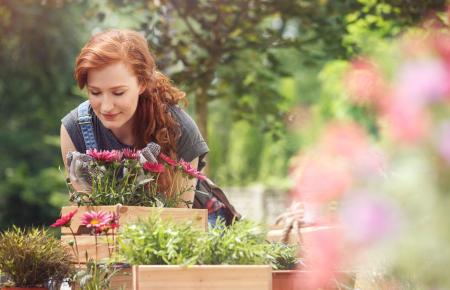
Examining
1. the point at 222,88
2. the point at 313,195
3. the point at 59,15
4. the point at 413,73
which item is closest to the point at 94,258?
the point at 313,195

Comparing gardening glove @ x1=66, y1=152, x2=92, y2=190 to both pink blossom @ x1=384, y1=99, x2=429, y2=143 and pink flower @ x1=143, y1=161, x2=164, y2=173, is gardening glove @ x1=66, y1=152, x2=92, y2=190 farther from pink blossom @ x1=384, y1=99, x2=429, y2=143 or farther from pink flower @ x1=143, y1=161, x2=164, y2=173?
pink blossom @ x1=384, y1=99, x2=429, y2=143

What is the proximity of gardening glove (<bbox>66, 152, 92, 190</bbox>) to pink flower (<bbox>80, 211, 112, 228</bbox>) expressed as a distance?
41 centimetres

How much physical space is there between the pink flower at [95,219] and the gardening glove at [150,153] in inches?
15.9

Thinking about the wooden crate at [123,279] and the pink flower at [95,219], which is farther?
the wooden crate at [123,279]

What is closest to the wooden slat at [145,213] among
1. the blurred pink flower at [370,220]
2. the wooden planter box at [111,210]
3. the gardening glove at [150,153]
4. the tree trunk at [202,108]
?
the wooden planter box at [111,210]

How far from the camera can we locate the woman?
10.8 feet

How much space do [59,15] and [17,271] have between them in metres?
10.6

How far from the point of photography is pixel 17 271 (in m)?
3.02

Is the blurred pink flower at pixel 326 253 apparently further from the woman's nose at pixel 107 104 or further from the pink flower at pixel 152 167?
the woman's nose at pixel 107 104

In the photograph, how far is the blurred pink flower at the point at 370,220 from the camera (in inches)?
56.7

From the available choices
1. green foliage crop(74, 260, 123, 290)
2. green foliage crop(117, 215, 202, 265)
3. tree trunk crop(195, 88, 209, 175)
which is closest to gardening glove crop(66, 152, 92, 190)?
green foliage crop(74, 260, 123, 290)

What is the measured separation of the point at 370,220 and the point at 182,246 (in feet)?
3.85

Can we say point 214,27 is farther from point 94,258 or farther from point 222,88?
point 94,258

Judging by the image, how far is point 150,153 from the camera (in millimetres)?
3266
